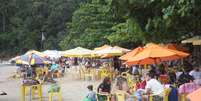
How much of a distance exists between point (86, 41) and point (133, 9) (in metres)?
24.8

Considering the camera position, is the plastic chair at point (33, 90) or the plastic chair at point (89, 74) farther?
the plastic chair at point (89, 74)

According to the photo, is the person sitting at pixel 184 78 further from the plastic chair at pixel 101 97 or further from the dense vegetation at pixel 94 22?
the plastic chair at pixel 101 97

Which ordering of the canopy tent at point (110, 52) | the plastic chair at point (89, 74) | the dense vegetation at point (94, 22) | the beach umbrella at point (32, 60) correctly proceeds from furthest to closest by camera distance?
the plastic chair at point (89, 74)
the canopy tent at point (110, 52)
the beach umbrella at point (32, 60)
the dense vegetation at point (94, 22)

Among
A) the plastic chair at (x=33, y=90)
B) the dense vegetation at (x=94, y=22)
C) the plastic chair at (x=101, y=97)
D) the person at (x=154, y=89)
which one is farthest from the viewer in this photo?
the plastic chair at (x=33, y=90)

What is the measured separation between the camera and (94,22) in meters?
39.7

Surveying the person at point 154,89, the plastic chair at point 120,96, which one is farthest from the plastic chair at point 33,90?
the person at point 154,89

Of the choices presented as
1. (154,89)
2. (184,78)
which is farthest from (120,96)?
(184,78)

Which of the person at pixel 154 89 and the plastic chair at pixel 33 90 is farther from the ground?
the person at pixel 154 89

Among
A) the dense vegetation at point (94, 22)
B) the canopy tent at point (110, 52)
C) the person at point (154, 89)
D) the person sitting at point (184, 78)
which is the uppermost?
the dense vegetation at point (94, 22)

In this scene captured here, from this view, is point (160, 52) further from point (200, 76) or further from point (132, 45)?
point (132, 45)

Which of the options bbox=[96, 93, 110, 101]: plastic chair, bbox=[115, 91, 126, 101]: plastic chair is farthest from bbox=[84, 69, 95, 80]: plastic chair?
bbox=[115, 91, 126, 101]: plastic chair

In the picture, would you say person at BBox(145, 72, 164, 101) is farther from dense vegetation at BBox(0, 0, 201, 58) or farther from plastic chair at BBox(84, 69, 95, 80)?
plastic chair at BBox(84, 69, 95, 80)

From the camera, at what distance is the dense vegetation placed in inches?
601

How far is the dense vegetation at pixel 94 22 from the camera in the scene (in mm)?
15273
